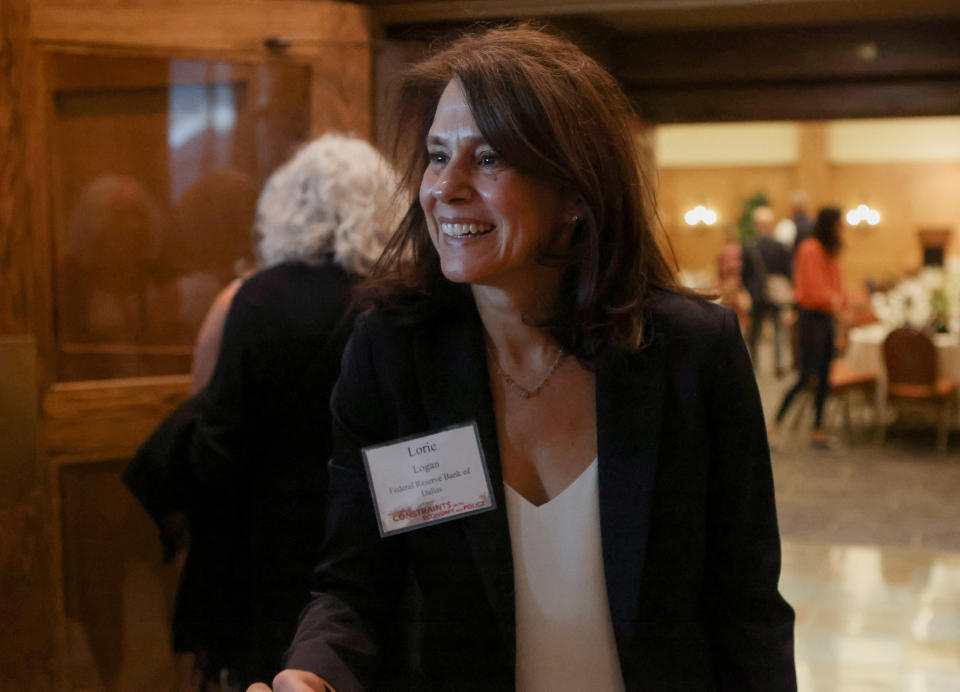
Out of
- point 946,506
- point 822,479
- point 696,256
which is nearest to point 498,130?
point 946,506

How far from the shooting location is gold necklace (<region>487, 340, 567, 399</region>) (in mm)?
1309

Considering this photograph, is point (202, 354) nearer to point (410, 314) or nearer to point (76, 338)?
point (76, 338)

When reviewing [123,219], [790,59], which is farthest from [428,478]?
[790,59]

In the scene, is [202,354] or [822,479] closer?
[202,354]

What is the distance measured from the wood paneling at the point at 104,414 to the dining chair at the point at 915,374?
5.32 meters

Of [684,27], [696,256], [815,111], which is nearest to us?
[684,27]

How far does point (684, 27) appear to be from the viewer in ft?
12.4

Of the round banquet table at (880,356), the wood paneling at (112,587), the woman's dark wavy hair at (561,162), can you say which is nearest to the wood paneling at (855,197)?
the round banquet table at (880,356)

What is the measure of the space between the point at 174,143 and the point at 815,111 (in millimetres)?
2837

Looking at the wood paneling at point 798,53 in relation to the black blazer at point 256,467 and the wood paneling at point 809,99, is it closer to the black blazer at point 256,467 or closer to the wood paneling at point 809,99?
the wood paneling at point 809,99

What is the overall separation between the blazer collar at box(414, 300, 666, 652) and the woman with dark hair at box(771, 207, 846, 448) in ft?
18.3

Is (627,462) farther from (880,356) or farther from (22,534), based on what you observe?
(880,356)

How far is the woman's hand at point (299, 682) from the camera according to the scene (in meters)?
1.16

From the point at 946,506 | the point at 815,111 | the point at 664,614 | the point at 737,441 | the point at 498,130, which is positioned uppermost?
the point at 815,111
